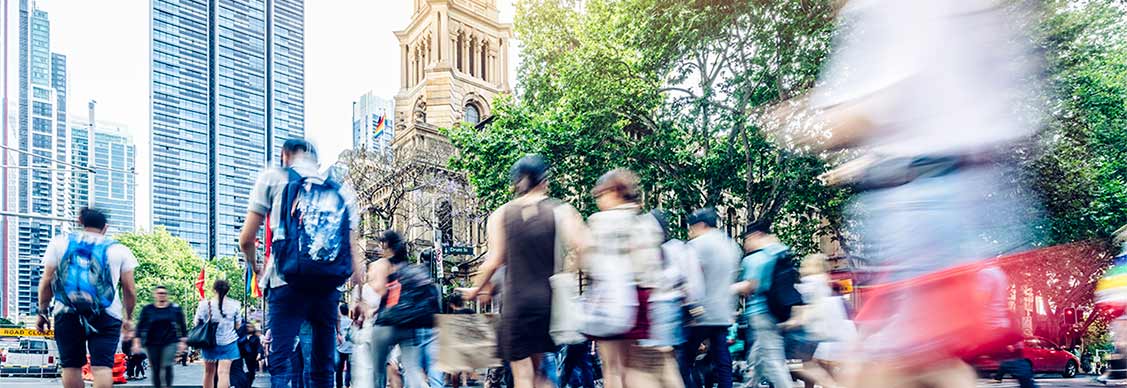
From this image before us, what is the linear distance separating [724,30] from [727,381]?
13898mm

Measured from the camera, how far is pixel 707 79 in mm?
19859

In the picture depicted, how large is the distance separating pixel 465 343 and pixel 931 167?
4495 millimetres

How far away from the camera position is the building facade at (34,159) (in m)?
81.4

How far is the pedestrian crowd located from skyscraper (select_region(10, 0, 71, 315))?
248 feet

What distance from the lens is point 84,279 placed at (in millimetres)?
5418

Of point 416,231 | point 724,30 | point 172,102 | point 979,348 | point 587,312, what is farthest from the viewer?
point 172,102

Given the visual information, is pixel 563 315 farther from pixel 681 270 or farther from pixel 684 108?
pixel 684 108

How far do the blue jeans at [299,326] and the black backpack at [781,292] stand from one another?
3.49 meters

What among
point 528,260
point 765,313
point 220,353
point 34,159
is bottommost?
point 220,353

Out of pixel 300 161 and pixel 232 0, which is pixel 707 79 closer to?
pixel 300 161

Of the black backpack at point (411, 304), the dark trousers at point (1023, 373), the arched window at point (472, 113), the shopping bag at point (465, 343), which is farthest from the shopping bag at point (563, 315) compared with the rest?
the arched window at point (472, 113)

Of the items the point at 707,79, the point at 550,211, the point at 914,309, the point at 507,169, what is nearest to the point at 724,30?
the point at 707,79

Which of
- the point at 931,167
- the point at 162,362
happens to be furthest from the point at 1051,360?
the point at 931,167

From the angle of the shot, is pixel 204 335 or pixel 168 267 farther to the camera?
pixel 168 267
